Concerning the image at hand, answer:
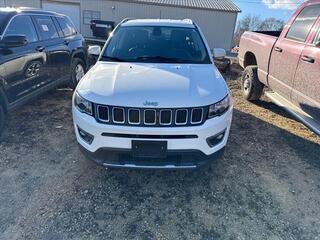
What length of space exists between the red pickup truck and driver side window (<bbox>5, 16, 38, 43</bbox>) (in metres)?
4.25

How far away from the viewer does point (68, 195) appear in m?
2.92

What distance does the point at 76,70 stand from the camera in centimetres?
636

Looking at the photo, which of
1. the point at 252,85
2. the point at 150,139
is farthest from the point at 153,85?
the point at 252,85

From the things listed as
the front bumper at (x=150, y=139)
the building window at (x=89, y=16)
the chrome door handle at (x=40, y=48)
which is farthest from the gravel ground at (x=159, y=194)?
the building window at (x=89, y=16)

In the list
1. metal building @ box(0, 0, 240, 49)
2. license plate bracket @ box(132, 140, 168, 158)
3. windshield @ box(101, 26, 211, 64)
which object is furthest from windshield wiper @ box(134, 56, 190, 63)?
metal building @ box(0, 0, 240, 49)

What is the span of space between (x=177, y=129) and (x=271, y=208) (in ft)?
4.38

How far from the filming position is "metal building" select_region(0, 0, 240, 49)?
75.0ft

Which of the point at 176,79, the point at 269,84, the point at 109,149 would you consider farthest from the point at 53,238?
the point at 269,84

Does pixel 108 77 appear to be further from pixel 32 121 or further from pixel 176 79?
pixel 32 121

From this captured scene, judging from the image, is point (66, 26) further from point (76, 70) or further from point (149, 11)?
point (149, 11)

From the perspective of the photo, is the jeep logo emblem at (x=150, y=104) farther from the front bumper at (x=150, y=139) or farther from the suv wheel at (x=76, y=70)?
the suv wheel at (x=76, y=70)

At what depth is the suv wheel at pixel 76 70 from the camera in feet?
20.1

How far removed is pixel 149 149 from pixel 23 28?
3.32 meters

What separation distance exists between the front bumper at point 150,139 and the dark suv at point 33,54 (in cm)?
179
